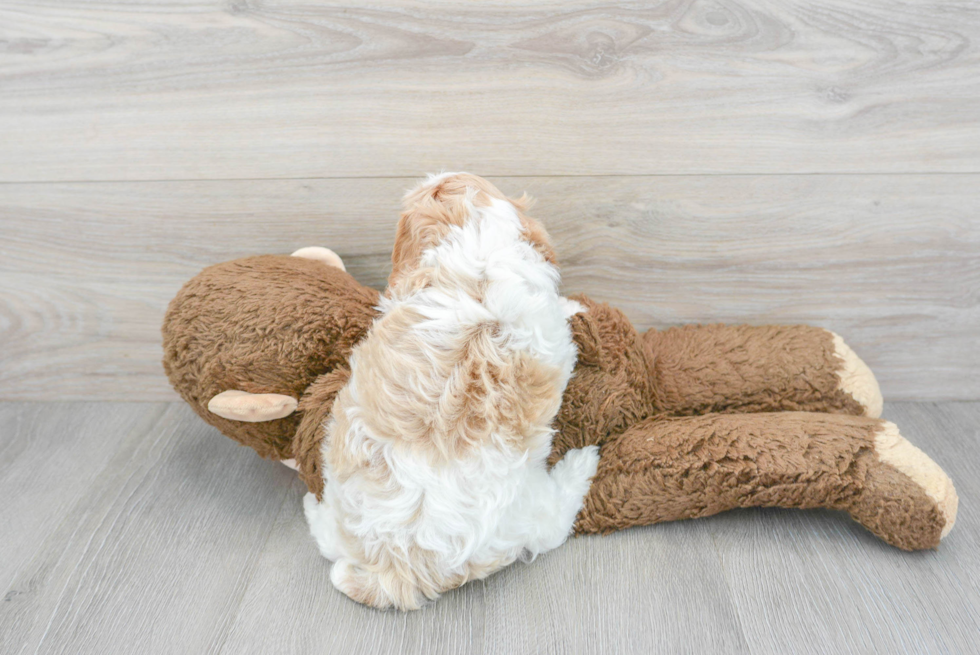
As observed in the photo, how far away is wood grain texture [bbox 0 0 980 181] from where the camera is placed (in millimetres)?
854

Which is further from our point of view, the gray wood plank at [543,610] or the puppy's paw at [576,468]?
the puppy's paw at [576,468]

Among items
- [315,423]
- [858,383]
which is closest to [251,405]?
[315,423]

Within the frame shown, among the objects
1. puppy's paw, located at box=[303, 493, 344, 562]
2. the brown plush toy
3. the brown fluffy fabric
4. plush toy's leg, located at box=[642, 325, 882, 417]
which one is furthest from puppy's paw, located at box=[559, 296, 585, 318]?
puppy's paw, located at box=[303, 493, 344, 562]

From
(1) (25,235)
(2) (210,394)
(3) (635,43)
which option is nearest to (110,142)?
(1) (25,235)

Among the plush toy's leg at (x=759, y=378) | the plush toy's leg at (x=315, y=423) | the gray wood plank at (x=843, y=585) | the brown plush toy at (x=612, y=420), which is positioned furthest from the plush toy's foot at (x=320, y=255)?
the gray wood plank at (x=843, y=585)

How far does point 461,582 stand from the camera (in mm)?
732

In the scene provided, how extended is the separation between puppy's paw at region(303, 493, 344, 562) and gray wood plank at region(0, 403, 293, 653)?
0.09 m

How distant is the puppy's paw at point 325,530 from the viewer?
0.76 meters

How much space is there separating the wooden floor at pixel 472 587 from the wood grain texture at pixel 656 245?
0.71 ft

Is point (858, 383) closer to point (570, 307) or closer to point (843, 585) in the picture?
point (843, 585)

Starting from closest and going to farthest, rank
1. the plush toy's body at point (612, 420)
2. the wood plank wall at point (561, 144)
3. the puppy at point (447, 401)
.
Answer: the puppy at point (447, 401)
the plush toy's body at point (612, 420)
the wood plank wall at point (561, 144)

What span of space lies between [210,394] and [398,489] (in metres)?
0.28

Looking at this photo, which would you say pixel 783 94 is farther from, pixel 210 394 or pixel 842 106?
pixel 210 394

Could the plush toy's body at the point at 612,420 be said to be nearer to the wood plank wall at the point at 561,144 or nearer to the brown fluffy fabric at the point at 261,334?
the brown fluffy fabric at the point at 261,334
